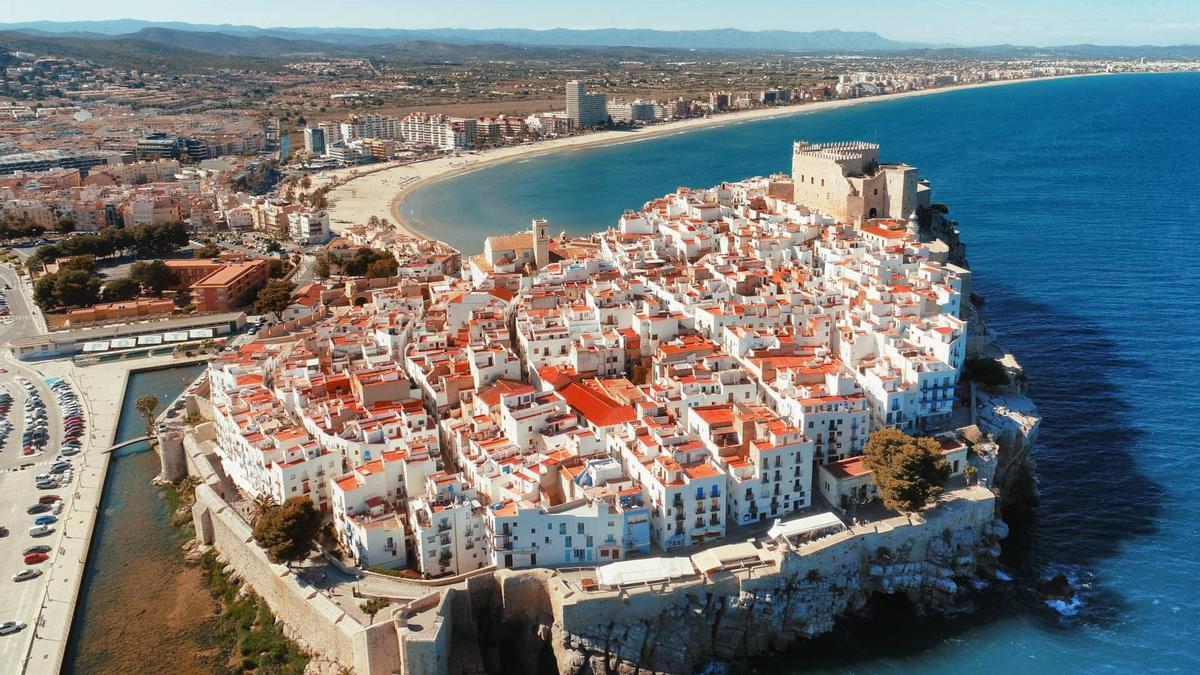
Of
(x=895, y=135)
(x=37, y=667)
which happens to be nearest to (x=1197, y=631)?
(x=37, y=667)

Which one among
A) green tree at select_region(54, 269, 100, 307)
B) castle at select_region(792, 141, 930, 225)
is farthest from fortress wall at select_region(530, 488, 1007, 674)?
green tree at select_region(54, 269, 100, 307)

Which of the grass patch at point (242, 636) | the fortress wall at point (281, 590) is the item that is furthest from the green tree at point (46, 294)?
the grass patch at point (242, 636)

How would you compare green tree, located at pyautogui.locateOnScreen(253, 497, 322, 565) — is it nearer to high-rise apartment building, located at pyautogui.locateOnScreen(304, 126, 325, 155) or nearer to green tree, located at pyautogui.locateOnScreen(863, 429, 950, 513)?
green tree, located at pyautogui.locateOnScreen(863, 429, 950, 513)

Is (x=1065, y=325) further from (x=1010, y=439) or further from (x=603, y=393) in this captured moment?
(x=603, y=393)

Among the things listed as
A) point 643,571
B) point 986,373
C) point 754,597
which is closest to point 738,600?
point 754,597

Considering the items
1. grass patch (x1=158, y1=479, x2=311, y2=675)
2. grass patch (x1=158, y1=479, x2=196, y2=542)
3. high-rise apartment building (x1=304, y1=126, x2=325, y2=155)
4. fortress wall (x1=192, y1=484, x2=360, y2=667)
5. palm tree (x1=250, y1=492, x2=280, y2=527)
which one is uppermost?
high-rise apartment building (x1=304, y1=126, x2=325, y2=155)

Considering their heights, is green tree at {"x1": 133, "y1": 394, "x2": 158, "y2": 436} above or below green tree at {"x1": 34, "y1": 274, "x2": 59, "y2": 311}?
below

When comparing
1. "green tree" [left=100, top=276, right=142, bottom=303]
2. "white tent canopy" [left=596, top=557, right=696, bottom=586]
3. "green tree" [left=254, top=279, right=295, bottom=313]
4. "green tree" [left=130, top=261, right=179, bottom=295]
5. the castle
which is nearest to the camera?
"white tent canopy" [left=596, top=557, right=696, bottom=586]
